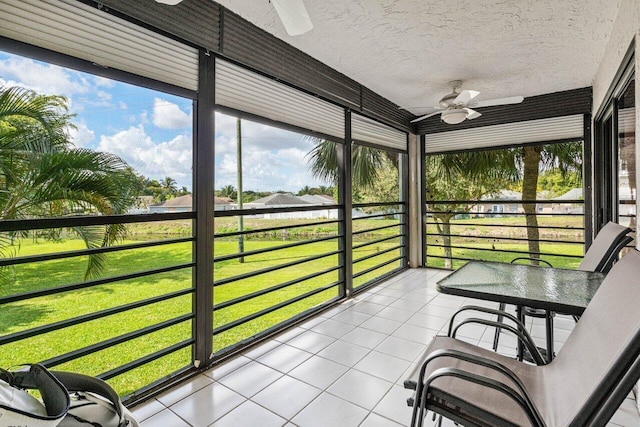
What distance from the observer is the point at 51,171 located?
1740mm

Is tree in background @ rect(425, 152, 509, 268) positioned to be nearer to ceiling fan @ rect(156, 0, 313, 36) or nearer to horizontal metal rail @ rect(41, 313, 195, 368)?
ceiling fan @ rect(156, 0, 313, 36)

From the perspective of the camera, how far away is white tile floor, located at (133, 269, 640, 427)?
5.90ft

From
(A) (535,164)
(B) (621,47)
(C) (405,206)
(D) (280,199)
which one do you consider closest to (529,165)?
(A) (535,164)

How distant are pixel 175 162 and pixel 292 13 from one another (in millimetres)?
1589

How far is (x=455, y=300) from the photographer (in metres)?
3.74

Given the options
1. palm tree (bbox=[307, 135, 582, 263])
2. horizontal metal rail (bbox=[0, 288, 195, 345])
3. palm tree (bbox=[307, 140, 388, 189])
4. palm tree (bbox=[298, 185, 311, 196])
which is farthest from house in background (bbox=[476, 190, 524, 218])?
horizontal metal rail (bbox=[0, 288, 195, 345])

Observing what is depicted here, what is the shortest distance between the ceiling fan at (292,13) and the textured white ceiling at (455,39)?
2.45ft

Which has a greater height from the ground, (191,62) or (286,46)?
(286,46)

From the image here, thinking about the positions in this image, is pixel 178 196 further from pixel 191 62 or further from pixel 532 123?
pixel 532 123

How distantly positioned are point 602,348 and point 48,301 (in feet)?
14.3

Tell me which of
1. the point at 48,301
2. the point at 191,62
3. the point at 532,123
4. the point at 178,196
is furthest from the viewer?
the point at 532,123

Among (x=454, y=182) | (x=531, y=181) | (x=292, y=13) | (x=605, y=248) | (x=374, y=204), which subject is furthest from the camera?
(x=454, y=182)

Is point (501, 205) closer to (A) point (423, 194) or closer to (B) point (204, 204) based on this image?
(A) point (423, 194)

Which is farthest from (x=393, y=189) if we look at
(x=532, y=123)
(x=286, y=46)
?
(x=286, y=46)
